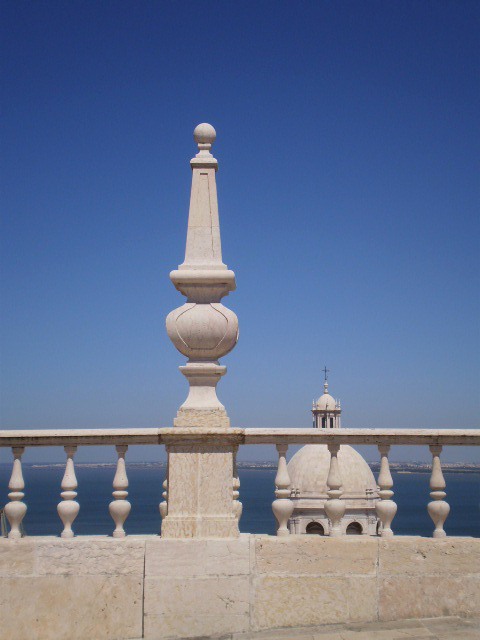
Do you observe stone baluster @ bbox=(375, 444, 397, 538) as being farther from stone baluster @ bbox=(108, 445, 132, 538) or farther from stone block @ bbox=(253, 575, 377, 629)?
stone baluster @ bbox=(108, 445, 132, 538)

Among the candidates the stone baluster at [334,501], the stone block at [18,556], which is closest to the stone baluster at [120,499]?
the stone block at [18,556]

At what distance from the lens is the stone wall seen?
202 inches

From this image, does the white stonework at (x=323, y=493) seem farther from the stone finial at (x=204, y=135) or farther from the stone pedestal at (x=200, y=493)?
the stone finial at (x=204, y=135)

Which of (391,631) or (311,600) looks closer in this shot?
(391,631)

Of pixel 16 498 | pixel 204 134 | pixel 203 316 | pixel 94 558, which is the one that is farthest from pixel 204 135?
pixel 94 558

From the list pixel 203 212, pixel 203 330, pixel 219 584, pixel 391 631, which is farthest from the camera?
pixel 203 212

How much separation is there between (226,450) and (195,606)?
1155mm

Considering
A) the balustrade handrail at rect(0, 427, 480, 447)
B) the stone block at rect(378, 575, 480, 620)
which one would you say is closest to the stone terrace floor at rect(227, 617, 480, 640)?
the stone block at rect(378, 575, 480, 620)

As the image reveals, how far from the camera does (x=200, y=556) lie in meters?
5.24

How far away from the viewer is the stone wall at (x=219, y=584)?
16.8ft

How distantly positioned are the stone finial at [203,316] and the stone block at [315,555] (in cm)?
101

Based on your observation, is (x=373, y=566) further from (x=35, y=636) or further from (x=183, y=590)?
(x=35, y=636)

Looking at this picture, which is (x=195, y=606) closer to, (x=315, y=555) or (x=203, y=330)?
(x=315, y=555)

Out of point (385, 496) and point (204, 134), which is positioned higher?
point (204, 134)
